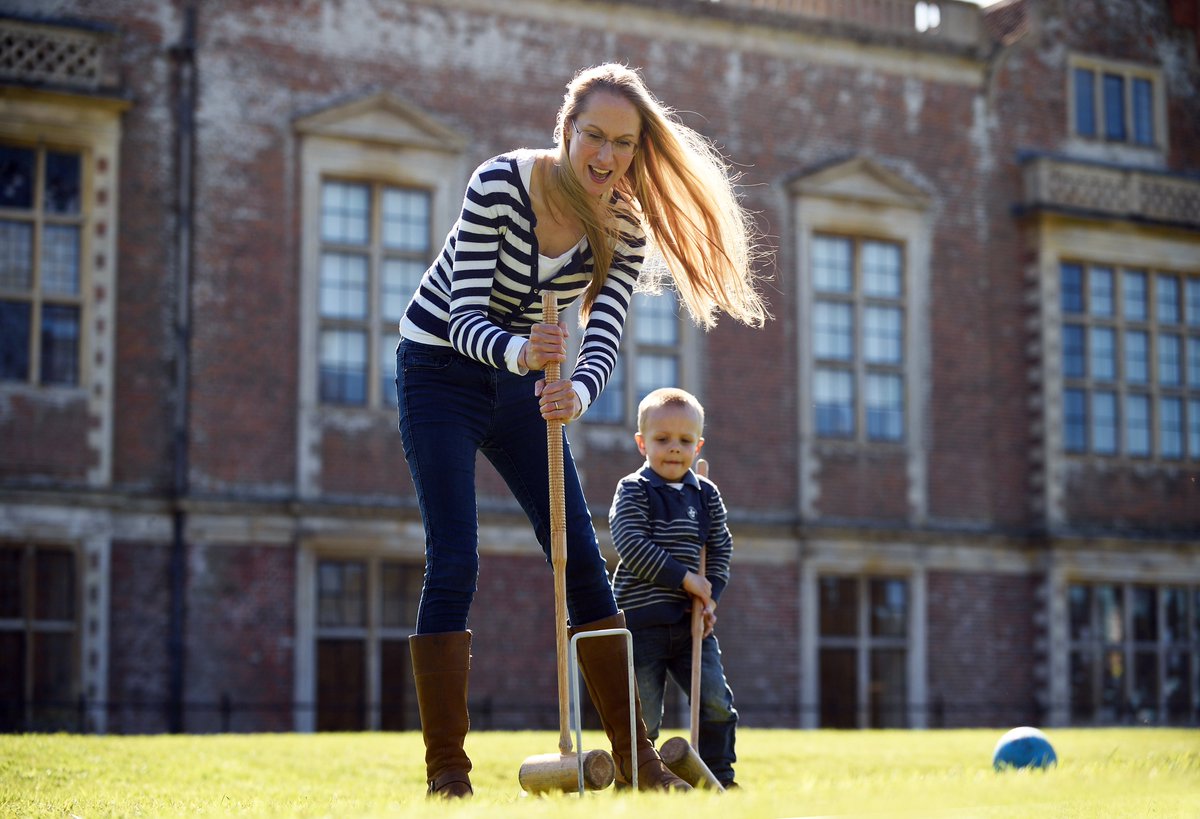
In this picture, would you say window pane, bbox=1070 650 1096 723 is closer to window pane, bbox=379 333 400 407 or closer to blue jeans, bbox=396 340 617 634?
window pane, bbox=379 333 400 407

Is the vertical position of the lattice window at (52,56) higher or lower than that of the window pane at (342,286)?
higher

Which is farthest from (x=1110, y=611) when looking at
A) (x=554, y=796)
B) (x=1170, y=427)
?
(x=554, y=796)

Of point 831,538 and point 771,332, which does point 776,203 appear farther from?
point 831,538

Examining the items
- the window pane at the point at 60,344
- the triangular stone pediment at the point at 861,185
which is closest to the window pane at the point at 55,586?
the window pane at the point at 60,344

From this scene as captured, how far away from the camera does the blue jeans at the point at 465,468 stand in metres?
5.17

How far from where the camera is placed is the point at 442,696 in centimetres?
514

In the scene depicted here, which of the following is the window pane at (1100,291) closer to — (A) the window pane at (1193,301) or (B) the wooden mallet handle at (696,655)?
(A) the window pane at (1193,301)

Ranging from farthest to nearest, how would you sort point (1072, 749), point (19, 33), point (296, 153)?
1. point (296, 153)
2. point (19, 33)
3. point (1072, 749)

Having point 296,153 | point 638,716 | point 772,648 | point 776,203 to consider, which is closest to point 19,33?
point 296,153

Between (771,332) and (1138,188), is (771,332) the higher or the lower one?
the lower one

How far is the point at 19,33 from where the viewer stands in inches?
640

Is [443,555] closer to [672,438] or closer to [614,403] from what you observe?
[672,438]

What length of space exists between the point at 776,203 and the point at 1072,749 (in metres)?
10.5

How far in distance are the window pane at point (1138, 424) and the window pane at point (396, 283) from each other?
30.2ft
